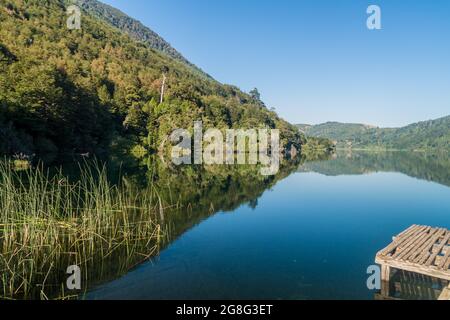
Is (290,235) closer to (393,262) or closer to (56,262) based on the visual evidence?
(393,262)

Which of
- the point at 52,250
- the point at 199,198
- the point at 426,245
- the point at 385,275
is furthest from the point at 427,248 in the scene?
the point at 199,198

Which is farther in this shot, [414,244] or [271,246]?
[271,246]

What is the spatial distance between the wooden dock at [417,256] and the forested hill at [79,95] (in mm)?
30491

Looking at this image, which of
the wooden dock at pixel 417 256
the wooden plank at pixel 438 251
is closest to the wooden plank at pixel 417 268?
the wooden dock at pixel 417 256

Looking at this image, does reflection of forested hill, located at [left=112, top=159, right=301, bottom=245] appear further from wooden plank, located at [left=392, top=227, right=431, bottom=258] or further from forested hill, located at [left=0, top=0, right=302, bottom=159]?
forested hill, located at [left=0, top=0, right=302, bottom=159]

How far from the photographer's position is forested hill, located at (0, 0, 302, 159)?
3628 cm

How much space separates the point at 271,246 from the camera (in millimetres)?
11016

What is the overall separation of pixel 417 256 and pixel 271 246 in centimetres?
418

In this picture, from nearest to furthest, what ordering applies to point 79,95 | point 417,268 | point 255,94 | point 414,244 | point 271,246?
point 417,268, point 414,244, point 271,246, point 79,95, point 255,94

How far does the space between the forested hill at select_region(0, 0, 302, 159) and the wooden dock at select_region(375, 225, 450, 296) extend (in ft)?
100

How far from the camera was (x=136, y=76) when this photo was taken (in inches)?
3361

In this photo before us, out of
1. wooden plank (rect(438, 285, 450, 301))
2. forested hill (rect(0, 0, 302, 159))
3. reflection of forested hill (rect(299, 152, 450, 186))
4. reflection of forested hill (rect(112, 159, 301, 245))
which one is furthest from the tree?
wooden plank (rect(438, 285, 450, 301))

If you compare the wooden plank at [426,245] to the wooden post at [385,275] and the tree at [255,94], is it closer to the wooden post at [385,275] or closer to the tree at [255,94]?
the wooden post at [385,275]

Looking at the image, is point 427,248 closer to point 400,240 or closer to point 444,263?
point 400,240
